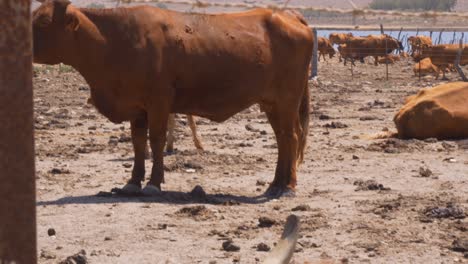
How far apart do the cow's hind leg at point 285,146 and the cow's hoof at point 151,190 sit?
47.3 inches

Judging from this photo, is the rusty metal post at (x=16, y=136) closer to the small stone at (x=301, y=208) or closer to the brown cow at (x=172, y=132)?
the small stone at (x=301, y=208)

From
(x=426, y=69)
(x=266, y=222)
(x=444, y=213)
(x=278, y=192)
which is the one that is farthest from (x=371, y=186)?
(x=426, y=69)

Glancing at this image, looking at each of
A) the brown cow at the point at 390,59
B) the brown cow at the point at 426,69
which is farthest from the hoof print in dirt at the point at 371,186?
the brown cow at the point at 390,59

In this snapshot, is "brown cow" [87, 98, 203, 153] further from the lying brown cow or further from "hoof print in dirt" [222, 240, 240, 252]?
"hoof print in dirt" [222, 240, 240, 252]

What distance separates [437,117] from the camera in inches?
567

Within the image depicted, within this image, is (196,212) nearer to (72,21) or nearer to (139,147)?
(139,147)

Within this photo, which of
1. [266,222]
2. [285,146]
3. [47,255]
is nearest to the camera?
[47,255]

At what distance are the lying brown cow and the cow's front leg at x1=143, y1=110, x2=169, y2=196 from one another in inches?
204

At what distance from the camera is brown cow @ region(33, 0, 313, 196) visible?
33.7 feet

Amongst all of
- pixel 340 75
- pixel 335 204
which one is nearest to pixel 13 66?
pixel 335 204

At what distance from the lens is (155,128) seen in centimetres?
1032

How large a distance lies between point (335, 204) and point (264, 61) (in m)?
1.79

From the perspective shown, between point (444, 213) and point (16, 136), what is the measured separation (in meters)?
6.08

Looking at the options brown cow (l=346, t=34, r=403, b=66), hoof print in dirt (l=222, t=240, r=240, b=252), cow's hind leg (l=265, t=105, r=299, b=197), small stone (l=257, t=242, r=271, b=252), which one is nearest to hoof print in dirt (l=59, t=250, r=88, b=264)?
hoof print in dirt (l=222, t=240, r=240, b=252)
